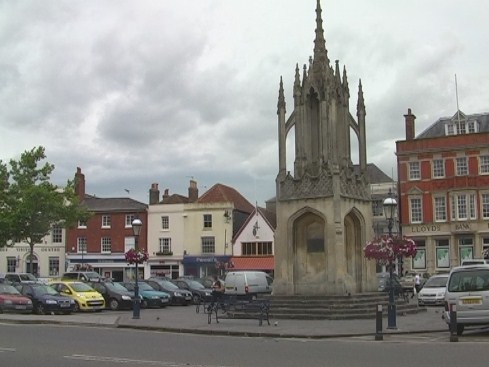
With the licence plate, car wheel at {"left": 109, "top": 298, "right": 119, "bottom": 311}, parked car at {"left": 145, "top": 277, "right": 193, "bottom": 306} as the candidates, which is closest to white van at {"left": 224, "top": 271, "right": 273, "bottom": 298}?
parked car at {"left": 145, "top": 277, "right": 193, "bottom": 306}

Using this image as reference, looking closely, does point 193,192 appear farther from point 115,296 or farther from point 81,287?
point 81,287

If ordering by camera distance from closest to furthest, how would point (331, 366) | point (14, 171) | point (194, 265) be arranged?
point (331, 366) → point (14, 171) → point (194, 265)

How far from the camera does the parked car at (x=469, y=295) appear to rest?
60.1 feet

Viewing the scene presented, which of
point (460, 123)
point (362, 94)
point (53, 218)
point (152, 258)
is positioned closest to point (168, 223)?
point (152, 258)

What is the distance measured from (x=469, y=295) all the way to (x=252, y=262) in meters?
46.9

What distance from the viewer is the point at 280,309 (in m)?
26.6

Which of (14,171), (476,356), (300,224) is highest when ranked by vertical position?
(14,171)

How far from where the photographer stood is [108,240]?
69.2 meters

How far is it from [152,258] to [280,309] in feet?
139

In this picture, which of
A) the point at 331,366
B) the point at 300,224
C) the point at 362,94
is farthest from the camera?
the point at 362,94

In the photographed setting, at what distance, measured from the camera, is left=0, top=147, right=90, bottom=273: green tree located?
160ft

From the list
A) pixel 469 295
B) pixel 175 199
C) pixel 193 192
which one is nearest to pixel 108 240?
pixel 175 199

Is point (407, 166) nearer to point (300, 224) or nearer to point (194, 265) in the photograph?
point (194, 265)

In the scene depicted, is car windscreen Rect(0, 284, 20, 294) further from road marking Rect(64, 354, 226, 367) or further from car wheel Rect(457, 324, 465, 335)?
car wheel Rect(457, 324, 465, 335)
